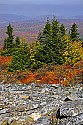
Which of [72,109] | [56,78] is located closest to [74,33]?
[56,78]

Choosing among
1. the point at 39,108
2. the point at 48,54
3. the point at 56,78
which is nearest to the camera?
the point at 39,108

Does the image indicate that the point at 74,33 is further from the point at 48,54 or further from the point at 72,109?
the point at 72,109

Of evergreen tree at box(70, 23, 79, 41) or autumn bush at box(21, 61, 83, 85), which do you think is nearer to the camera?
autumn bush at box(21, 61, 83, 85)

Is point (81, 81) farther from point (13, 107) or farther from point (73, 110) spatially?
point (73, 110)

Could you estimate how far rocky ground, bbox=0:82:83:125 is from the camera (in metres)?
13.4

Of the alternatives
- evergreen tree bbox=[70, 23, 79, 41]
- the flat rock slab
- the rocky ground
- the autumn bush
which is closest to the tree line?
the autumn bush

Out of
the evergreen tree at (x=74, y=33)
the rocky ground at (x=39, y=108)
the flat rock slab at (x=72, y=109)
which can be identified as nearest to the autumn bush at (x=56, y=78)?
the rocky ground at (x=39, y=108)

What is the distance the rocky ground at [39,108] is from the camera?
527 inches

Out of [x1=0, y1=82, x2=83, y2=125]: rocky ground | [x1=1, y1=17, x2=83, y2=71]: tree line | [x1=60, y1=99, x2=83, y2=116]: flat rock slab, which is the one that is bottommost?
[x1=1, y1=17, x2=83, y2=71]: tree line

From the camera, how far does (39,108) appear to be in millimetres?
15859

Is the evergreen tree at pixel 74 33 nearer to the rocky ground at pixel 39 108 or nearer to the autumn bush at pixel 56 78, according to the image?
the autumn bush at pixel 56 78

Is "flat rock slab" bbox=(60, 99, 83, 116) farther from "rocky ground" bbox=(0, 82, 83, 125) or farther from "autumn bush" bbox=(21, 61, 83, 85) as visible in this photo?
"autumn bush" bbox=(21, 61, 83, 85)

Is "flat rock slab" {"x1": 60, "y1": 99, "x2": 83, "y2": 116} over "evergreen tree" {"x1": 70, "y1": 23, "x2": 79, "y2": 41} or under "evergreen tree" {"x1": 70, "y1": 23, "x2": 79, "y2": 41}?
over

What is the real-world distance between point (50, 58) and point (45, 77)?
1192 cm
